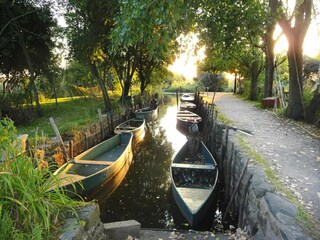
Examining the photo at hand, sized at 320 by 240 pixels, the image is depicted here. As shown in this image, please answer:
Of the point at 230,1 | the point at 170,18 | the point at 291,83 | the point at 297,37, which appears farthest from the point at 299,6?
the point at 170,18

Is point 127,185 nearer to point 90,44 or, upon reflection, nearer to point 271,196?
point 271,196

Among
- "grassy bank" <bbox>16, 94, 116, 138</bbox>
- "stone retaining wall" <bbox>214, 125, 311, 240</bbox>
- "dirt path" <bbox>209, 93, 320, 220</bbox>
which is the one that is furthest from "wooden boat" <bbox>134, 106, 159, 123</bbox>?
"stone retaining wall" <bbox>214, 125, 311, 240</bbox>

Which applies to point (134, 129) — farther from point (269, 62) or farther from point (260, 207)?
point (269, 62)

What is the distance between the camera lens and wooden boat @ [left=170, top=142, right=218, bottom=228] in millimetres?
7497

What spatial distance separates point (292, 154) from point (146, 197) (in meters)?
5.50

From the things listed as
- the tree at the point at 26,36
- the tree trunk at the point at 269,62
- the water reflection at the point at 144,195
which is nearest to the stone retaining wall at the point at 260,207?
the water reflection at the point at 144,195

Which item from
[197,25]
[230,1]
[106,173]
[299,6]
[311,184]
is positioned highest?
[299,6]

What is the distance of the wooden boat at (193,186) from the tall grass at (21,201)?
4.54m

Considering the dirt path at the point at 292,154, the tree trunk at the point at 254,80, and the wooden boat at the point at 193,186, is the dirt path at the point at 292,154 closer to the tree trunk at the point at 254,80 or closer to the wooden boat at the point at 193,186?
the wooden boat at the point at 193,186

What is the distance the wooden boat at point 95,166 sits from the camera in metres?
8.62

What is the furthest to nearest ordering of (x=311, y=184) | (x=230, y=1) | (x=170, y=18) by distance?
(x=230, y=1)
(x=311, y=184)
(x=170, y=18)

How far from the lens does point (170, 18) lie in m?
4.55

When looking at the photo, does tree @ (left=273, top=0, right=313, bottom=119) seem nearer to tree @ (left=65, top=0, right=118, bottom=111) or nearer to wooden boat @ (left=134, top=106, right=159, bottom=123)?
tree @ (left=65, top=0, right=118, bottom=111)

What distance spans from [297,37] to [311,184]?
992cm
